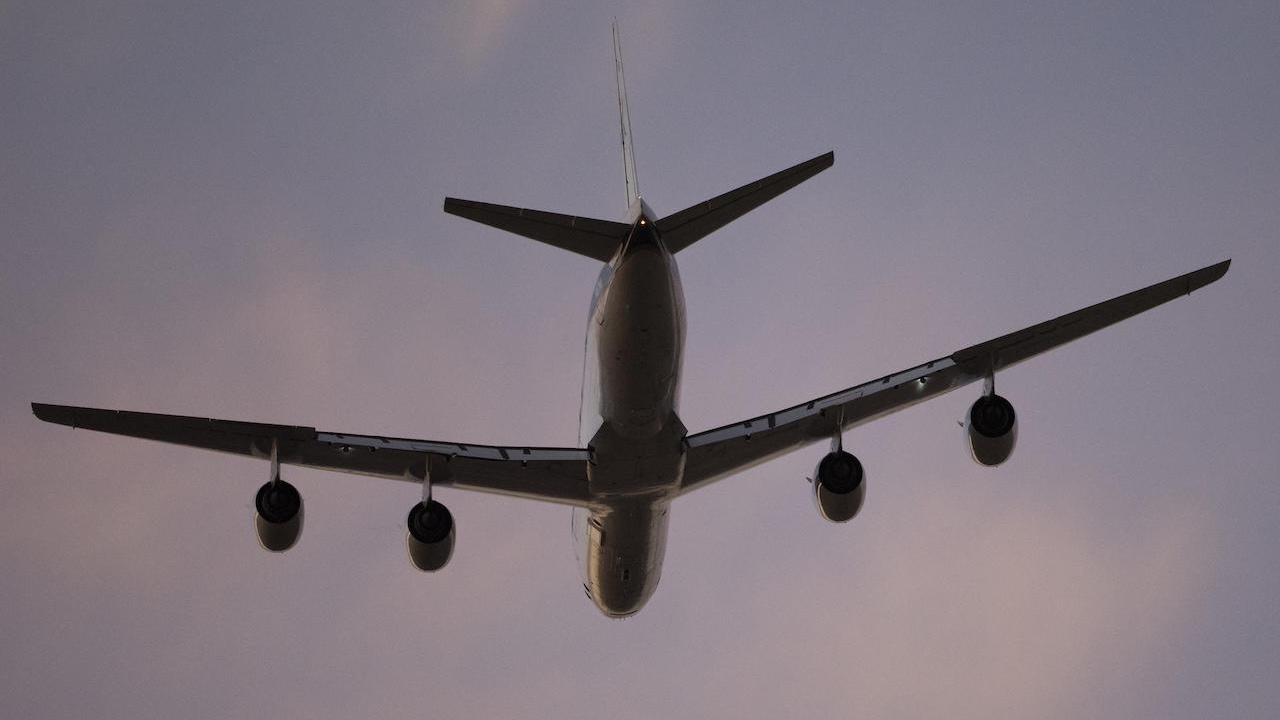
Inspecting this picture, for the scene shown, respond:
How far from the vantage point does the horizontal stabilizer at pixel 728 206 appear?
72.2ft

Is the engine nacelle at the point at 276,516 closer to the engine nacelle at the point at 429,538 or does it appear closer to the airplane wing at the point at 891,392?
the engine nacelle at the point at 429,538

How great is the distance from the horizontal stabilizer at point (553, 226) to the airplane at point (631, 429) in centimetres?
3

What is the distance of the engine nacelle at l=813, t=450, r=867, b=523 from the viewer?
25547mm

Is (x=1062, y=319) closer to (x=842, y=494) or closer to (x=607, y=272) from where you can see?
(x=842, y=494)

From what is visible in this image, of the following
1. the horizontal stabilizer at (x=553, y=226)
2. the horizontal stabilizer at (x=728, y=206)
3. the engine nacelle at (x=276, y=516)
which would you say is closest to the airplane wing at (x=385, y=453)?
the engine nacelle at (x=276, y=516)

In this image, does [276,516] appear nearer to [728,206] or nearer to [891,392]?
[728,206]

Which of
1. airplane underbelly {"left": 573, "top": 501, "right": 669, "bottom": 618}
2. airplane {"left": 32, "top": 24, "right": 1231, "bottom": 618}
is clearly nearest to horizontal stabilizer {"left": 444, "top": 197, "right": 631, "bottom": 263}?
airplane {"left": 32, "top": 24, "right": 1231, "bottom": 618}

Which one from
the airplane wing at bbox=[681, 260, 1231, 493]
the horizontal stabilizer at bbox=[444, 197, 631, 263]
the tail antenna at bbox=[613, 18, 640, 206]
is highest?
the tail antenna at bbox=[613, 18, 640, 206]

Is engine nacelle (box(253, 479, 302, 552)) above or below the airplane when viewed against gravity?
below

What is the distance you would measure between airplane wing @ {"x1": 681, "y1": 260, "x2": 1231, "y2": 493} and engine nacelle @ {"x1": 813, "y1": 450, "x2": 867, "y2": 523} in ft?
3.30

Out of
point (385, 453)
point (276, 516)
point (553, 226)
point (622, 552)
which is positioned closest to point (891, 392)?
point (622, 552)

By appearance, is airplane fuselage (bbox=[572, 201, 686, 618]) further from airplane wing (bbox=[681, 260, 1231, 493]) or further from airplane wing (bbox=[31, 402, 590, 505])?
airplane wing (bbox=[681, 260, 1231, 493])

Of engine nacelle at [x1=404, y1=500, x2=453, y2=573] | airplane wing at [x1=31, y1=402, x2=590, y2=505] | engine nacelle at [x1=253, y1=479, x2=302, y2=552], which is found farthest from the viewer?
engine nacelle at [x1=404, y1=500, x2=453, y2=573]

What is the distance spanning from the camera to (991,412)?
2441cm
